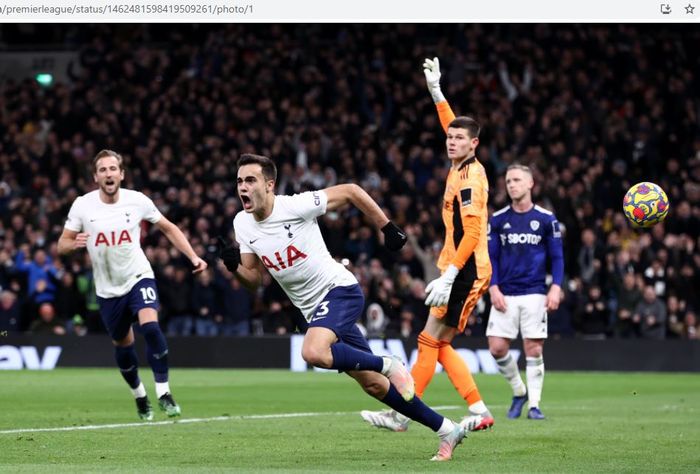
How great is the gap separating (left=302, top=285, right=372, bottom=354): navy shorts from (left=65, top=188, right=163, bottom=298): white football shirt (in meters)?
3.93

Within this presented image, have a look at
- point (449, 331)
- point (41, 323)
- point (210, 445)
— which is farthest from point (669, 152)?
point (210, 445)

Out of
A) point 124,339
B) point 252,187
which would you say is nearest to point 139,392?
point 124,339

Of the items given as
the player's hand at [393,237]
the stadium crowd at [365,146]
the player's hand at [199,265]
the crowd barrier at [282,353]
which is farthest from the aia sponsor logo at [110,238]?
the stadium crowd at [365,146]

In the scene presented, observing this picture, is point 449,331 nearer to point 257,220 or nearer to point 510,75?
point 257,220

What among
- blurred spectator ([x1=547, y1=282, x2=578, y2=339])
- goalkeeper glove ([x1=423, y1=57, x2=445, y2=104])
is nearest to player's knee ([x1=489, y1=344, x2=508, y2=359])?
goalkeeper glove ([x1=423, y1=57, x2=445, y2=104])

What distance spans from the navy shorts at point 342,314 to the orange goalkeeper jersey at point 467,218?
154 centimetres

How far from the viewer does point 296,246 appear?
9.61 meters

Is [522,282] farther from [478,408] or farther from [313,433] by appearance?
[313,433]

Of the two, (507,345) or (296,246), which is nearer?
(296,246)

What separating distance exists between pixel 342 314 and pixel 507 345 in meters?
4.46

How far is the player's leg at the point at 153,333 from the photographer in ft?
42.5

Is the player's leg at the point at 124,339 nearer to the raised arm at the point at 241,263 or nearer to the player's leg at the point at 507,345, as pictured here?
the raised arm at the point at 241,263

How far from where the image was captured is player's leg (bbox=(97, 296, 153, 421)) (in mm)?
13031

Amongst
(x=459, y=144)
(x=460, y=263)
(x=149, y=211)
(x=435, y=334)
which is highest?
(x=459, y=144)
